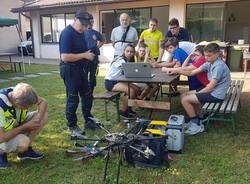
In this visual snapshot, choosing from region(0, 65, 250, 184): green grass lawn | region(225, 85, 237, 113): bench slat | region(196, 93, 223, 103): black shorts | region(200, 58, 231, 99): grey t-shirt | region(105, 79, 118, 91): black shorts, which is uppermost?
region(200, 58, 231, 99): grey t-shirt

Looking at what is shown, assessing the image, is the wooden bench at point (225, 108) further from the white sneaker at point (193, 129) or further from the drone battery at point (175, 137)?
the drone battery at point (175, 137)

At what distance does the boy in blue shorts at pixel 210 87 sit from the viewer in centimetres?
384

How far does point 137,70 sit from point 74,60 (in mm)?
918

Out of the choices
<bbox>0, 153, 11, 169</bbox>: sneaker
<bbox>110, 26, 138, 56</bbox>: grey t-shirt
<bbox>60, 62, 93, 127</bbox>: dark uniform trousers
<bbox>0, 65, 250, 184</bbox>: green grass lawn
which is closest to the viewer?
<bbox>0, 65, 250, 184</bbox>: green grass lawn

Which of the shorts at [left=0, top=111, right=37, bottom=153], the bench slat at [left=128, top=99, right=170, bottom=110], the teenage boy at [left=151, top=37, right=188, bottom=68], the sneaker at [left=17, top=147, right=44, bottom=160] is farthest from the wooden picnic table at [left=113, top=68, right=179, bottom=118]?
the shorts at [left=0, top=111, right=37, bottom=153]

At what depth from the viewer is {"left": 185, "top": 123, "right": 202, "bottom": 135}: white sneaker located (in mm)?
3997

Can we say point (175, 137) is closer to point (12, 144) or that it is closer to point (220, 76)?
point (220, 76)

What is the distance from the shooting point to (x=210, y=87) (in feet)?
12.8

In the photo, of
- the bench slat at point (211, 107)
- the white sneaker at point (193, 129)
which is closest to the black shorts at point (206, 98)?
the bench slat at point (211, 107)

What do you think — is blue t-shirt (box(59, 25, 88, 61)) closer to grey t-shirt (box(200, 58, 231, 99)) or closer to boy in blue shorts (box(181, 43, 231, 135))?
boy in blue shorts (box(181, 43, 231, 135))

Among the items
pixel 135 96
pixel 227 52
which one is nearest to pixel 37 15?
pixel 227 52

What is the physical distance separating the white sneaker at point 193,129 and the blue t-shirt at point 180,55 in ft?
4.00

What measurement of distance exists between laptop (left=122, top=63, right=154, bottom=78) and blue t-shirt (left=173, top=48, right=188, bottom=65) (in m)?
0.93

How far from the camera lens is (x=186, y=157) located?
332 cm
